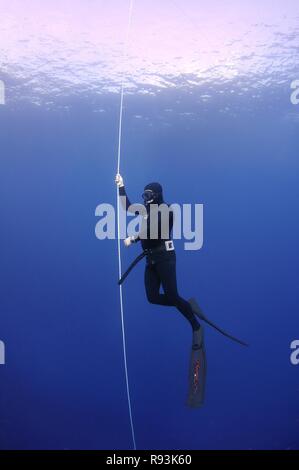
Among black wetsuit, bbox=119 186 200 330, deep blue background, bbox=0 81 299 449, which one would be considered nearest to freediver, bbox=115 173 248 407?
black wetsuit, bbox=119 186 200 330

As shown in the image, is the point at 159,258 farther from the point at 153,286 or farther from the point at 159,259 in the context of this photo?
the point at 153,286

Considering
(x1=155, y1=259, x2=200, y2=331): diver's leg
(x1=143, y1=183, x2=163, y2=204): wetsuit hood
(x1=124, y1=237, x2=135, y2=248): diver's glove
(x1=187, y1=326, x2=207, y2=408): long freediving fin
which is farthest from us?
(x1=187, y1=326, x2=207, y2=408): long freediving fin

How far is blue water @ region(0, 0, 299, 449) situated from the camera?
4457mm

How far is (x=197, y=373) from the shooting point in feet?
12.8

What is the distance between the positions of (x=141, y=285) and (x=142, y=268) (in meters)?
0.19

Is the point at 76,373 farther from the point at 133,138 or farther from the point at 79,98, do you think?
the point at 79,98

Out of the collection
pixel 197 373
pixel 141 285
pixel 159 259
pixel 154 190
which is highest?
pixel 154 190

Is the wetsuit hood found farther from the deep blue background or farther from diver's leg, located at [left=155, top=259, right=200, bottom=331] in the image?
the deep blue background

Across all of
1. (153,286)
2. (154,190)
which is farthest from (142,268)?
(154,190)

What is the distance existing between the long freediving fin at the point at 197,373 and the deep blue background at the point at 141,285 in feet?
1.82

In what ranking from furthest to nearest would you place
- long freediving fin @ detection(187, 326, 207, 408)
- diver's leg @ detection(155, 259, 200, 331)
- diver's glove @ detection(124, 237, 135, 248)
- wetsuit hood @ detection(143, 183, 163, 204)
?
long freediving fin @ detection(187, 326, 207, 408), diver's leg @ detection(155, 259, 200, 331), wetsuit hood @ detection(143, 183, 163, 204), diver's glove @ detection(124, 237, 135, 248)

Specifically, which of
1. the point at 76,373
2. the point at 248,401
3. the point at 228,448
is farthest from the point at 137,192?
the point at 228,448

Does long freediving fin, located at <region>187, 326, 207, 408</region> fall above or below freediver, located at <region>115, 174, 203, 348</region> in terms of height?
below

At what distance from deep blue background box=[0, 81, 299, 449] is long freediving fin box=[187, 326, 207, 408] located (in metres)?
0.55
